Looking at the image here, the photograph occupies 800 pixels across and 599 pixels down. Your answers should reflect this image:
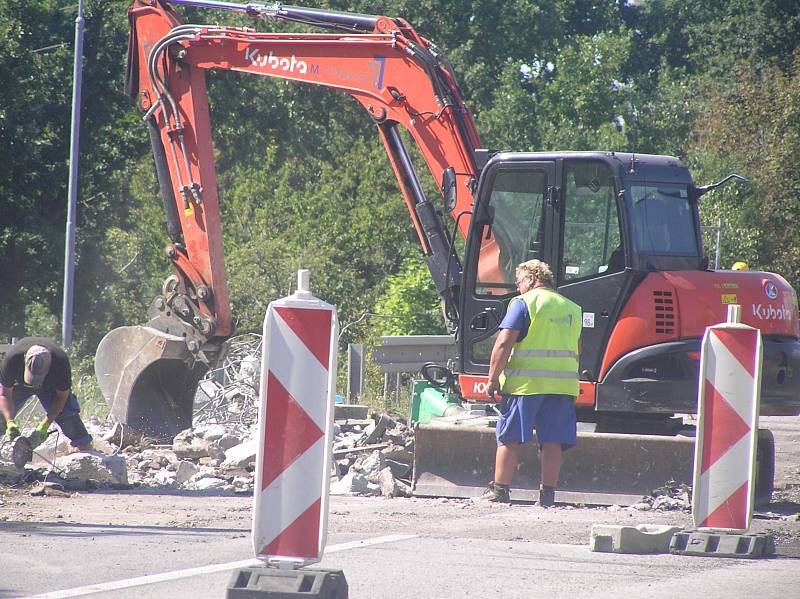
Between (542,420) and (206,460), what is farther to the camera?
(206,460)

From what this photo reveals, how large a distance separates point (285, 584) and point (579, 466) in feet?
16.2

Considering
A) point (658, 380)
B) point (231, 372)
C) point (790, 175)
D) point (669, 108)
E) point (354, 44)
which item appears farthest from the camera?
point (669, 108)

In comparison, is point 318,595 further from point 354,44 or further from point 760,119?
point 760,119

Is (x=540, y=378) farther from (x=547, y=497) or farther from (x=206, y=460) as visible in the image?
(x=206, y=460)

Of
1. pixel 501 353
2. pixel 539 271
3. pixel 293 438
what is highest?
pixel 539 271

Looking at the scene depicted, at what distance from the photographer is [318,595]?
505 cm

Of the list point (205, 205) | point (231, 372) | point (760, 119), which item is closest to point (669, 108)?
point (760, 119)

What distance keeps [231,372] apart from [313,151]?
2031 cm

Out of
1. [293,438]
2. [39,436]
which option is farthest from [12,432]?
[293,438]

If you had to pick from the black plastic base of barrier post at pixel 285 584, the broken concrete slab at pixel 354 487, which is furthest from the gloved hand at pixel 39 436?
the black plastic base of barrier post at pixel 285 584

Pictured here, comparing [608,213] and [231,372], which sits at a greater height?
[608,213]

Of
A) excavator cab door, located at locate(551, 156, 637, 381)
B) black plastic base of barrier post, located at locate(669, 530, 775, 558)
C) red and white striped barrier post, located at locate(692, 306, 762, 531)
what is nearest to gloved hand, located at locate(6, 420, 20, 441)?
excavator cab door, located at locate(551, 156, 637, 381)

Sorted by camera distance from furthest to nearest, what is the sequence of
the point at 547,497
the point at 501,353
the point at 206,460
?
the point at 206,460, the point at 547,497, the point at 501,353

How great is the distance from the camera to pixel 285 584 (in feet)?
17.0
